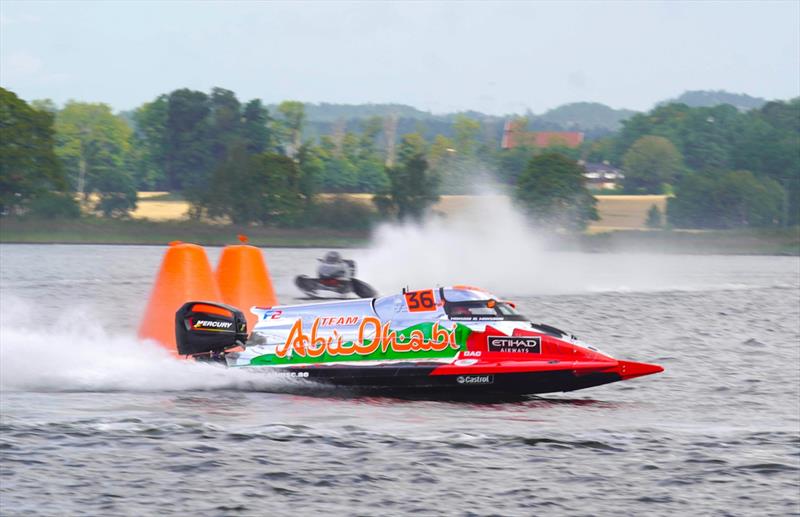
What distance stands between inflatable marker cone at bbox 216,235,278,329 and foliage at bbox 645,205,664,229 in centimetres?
6520

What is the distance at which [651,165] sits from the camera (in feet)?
310

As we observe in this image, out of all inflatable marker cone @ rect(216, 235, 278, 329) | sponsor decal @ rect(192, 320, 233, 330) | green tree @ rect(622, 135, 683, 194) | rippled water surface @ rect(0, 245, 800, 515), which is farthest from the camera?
green tree @ rect(622, 135, 683, 194)

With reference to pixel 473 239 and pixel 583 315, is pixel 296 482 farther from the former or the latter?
pixel 473 239

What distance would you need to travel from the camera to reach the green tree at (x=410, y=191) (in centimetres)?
6781

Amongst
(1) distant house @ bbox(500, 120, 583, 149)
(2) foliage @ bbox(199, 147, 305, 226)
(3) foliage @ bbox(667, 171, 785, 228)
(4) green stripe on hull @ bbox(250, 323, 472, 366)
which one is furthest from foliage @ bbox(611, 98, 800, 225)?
(4) green stripe on hull @ bbox(250, 323, 472, 366)

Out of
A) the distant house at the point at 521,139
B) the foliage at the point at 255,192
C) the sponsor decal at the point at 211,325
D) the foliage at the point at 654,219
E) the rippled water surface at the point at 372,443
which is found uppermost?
the distant house at the point at 521,139

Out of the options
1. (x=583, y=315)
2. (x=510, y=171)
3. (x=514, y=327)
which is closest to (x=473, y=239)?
(x=583, y=315)

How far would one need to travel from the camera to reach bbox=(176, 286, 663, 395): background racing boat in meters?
12.7

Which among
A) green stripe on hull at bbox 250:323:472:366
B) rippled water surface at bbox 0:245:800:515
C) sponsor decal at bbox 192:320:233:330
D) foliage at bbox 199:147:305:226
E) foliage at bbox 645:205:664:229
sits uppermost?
foliage at bbox 199:147:305:226

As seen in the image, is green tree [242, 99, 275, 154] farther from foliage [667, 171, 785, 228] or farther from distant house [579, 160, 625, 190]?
foliage [667, 171, 785, 228]

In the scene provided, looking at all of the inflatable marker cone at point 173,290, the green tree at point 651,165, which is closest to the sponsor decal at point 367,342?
the inflatable marker cone at point 173,290

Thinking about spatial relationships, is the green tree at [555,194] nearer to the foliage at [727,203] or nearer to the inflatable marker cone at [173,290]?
the foliage at [727,203]

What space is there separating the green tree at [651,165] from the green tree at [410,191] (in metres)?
26.8

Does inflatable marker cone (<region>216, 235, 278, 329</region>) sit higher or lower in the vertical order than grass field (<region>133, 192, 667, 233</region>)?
lower
